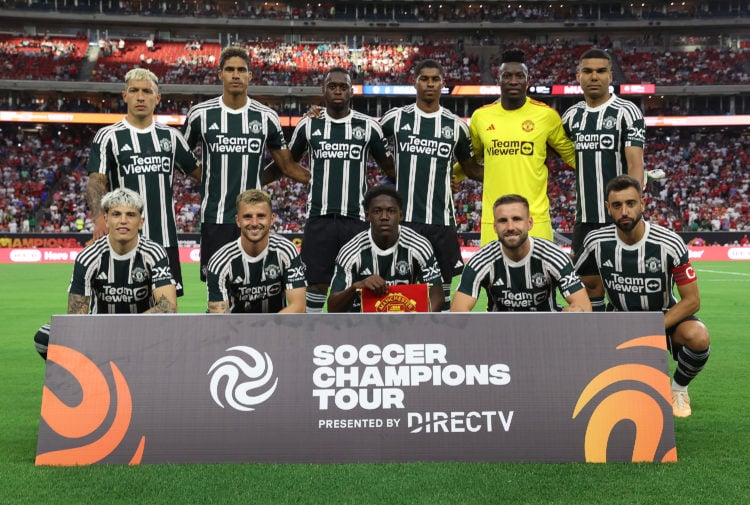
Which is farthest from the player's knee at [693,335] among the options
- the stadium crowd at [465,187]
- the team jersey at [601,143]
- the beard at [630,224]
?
the stadium crowd at [465,187]

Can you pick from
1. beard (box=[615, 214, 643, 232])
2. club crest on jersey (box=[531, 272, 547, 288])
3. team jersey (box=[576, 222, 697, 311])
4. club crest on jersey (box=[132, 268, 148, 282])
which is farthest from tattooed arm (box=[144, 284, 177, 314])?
beard (box=[615, 214, 643, 232])

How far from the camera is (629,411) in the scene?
3.59 meters

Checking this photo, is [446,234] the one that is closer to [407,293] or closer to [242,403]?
[407,293]

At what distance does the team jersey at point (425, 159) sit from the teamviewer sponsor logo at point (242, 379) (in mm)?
2580

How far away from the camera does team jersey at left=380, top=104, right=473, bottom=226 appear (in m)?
5.91

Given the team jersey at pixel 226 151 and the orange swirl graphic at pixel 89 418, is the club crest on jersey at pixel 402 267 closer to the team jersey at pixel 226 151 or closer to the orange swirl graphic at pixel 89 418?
the team jersey at pixel 226 151

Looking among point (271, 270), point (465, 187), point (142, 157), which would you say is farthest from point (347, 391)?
point (465, 187)

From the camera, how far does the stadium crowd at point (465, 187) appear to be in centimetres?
3008

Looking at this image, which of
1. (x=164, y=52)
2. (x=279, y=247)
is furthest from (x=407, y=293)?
(x=164, y=52)

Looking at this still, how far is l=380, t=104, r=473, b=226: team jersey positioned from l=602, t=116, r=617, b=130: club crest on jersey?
41.2 inches

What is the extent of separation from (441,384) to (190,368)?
3.90ft

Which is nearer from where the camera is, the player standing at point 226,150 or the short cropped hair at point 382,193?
the short cropped hair at point 382,193

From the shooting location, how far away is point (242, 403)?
3.57m

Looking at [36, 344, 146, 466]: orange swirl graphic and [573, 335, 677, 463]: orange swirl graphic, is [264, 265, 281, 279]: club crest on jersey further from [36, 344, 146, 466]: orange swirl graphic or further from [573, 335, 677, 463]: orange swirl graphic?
[573, 335, 677, 463]: orange swirl graphic
